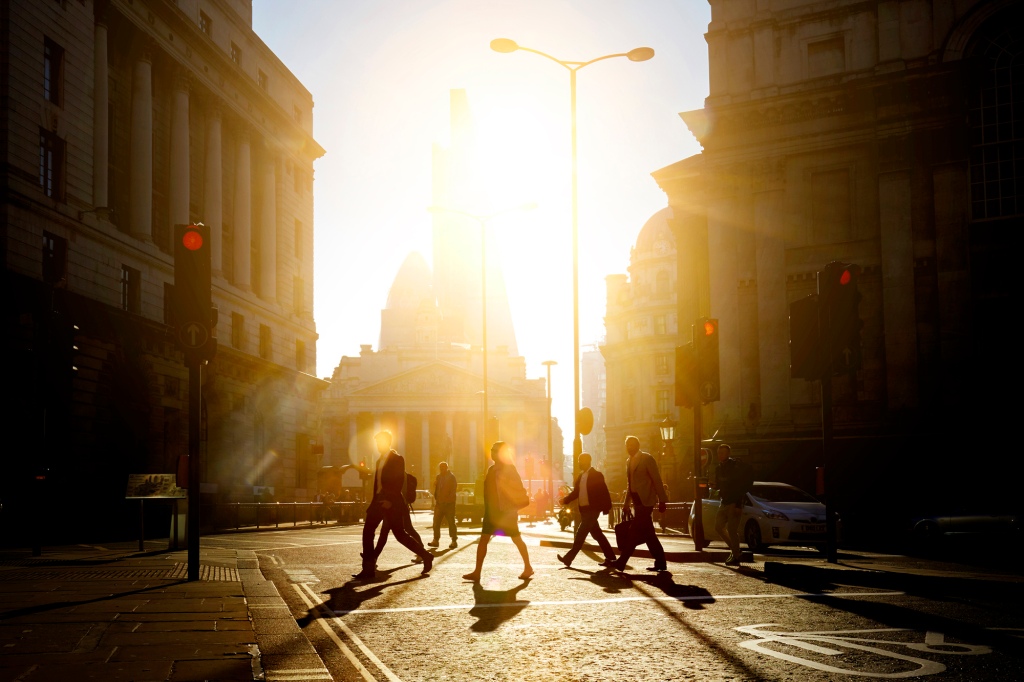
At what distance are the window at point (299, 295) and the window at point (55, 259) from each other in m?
25.5

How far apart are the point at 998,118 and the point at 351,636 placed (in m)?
31.3

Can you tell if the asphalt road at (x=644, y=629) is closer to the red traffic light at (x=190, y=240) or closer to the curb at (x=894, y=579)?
the curb at (x=894, y=579)

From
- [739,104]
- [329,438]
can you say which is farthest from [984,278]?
[329,438]

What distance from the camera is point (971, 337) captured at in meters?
32.5

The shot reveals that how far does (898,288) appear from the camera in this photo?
111ft

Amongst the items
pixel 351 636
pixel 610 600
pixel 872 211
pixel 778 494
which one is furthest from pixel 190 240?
pixel 872 211

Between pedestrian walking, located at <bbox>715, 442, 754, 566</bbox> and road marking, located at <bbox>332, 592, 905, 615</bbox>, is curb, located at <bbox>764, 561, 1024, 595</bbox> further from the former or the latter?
pedestrian walking, located at <bbox>715, 442, 754, 566</bbox>

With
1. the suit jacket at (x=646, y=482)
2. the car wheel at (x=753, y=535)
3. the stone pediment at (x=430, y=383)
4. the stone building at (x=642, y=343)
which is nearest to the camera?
the suit jacket at (x=646, y=482)

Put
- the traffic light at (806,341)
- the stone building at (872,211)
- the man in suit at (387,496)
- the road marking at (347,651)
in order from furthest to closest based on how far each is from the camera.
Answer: the stone building at (872,211) → the traffic light at (806,341) → the man in suit at (387,496) → the road marking at (347,651)

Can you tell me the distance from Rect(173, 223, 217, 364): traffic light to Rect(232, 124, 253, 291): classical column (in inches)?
1607

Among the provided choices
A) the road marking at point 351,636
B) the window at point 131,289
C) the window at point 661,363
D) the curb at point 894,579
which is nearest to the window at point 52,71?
the window at point 131,289

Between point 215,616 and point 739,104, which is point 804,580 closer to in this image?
Result: point 215,616

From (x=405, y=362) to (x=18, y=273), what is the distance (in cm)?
10345

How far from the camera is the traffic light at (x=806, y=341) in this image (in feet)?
45.2
